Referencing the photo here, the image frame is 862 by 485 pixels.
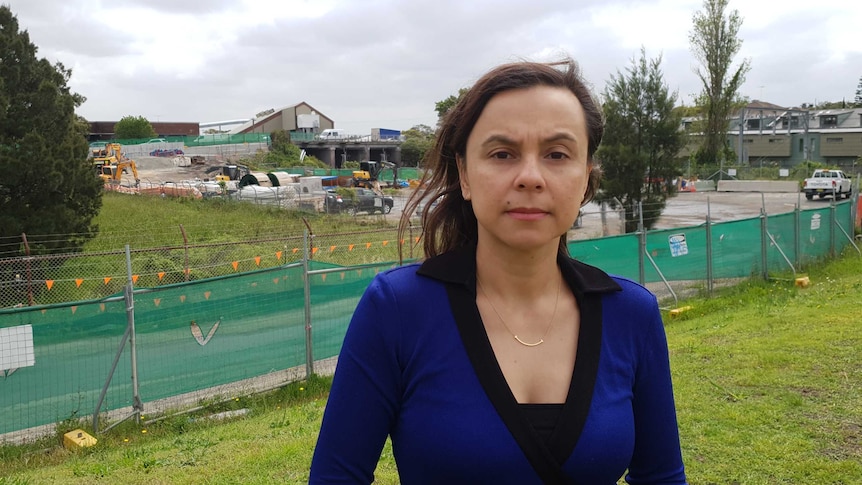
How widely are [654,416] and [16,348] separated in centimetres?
706

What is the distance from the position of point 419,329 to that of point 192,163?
7178 cm

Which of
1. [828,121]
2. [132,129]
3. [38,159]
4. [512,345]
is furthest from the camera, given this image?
[132,129]

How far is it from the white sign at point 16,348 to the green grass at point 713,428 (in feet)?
2.45

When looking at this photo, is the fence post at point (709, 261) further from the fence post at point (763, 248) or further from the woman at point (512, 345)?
the woman at point (512, 345)

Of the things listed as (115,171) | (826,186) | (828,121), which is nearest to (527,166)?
(826,186)

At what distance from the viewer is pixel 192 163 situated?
69.5 metres

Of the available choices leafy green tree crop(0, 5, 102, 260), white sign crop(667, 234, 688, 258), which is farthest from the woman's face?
leafy green tree crop(0, 5, 102, 260)

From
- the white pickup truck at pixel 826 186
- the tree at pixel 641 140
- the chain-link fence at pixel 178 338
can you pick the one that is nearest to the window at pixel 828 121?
the white pickup truck at pixel 826 186

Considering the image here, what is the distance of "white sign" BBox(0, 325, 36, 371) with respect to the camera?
7.12 metres

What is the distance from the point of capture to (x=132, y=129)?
92438 millimetres

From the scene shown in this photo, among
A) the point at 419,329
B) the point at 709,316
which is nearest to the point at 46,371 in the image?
the point at 419,329

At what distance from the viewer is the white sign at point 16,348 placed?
23.4 ft

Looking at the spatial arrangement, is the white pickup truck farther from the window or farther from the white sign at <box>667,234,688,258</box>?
the window

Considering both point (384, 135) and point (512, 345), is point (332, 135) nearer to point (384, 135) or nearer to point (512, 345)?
point (384, 135)
